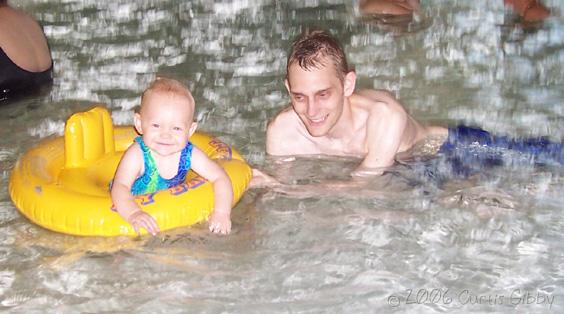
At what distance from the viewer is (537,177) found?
4.24 m

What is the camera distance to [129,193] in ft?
11.7

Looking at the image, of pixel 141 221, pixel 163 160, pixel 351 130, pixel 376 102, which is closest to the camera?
pixel 141 221

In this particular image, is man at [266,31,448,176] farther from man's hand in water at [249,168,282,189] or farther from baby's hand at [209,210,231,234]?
baby's hand at [209,210,231,234]

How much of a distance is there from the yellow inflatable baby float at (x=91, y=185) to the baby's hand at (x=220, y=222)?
44 millimetres

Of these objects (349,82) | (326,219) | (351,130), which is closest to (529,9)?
(351,130)

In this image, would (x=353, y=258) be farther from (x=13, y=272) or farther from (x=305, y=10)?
(x=305, y=10)

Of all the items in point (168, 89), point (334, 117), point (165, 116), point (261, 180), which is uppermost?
point (168, 89)

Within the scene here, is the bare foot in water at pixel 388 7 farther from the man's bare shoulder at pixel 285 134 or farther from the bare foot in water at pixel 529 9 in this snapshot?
the man's bare shoulder at pixel 285 134

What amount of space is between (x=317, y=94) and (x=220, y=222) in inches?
28.4

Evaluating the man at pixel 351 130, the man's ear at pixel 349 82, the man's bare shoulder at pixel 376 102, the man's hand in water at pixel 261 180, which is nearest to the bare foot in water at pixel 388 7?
the man at pixel 351 130

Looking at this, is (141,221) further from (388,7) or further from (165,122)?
(388,7)

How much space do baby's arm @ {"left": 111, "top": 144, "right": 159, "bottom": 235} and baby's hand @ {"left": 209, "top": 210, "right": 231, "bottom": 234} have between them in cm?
23

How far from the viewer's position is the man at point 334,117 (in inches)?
152

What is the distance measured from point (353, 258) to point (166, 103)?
0.96 metres
